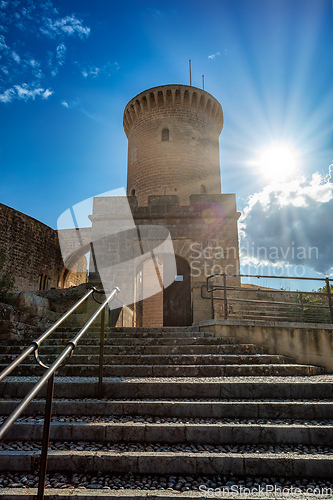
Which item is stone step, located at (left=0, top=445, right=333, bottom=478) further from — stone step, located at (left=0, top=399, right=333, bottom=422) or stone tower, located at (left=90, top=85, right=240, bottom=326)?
stone tower, located at (left=90, top=85, right=240, bottom=326)

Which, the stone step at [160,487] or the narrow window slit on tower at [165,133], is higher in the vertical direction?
the narrow window slit on tower at [165,133]

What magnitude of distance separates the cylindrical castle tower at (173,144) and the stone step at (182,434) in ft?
44.3

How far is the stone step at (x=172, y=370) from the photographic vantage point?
4.19 metres

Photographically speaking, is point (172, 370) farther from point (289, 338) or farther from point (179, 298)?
point (179, 298)

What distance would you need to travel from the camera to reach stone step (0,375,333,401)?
11.8 ft

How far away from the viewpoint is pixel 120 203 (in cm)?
1266

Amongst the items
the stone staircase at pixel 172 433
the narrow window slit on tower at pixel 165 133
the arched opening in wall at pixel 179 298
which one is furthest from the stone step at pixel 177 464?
the narrow window slit on tower at pixel 165 133

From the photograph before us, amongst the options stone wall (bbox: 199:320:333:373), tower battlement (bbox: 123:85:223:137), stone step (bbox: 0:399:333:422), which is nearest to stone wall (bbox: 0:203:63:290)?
tower battlement (bbox: 123:85:223:137)

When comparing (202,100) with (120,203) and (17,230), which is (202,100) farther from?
(17,230)

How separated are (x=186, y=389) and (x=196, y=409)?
414 millimetres

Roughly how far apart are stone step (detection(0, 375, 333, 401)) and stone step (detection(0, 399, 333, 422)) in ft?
1.07

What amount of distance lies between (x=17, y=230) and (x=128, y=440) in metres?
16.8

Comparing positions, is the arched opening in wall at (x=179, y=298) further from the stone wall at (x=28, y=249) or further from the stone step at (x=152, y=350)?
the stone wall at (x=28, y=249)

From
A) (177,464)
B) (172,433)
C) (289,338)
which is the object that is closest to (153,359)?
(172,433)
